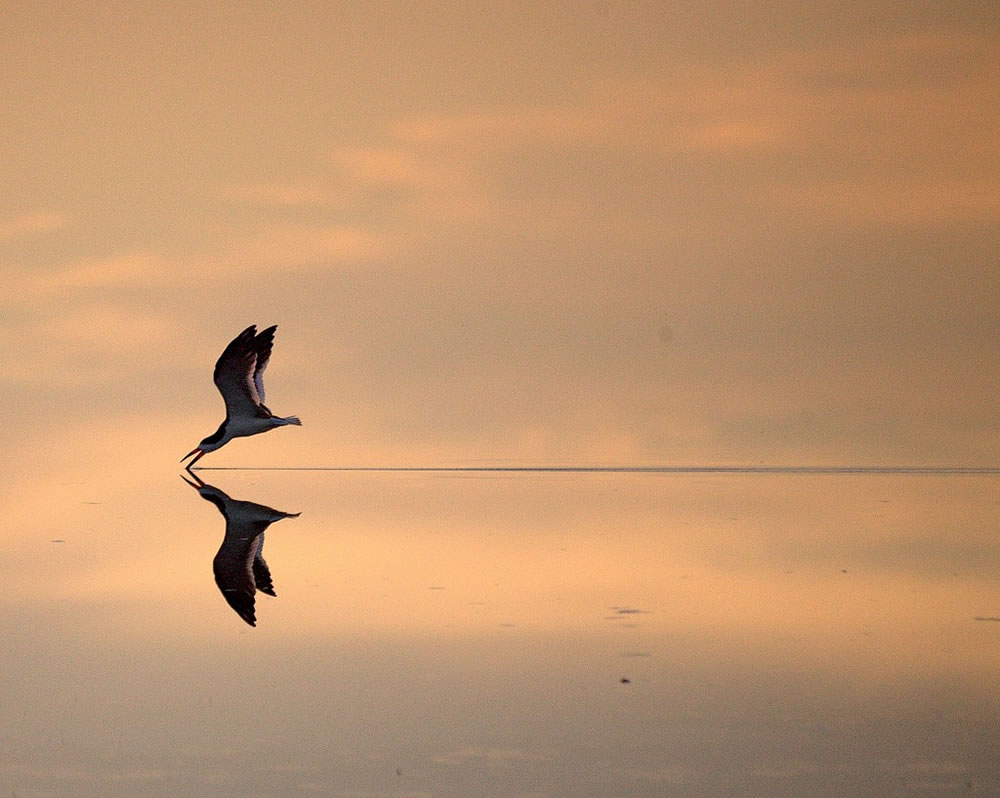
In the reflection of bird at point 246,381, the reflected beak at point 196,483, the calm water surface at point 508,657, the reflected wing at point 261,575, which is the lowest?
the calm water surface at point 508,657

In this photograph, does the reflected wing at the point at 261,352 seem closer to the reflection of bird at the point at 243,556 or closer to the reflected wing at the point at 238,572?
the reflection of bird at the point at 243,556

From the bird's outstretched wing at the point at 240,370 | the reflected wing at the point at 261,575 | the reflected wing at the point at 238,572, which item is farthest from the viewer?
the bird's outstretched wing at the point at 240,370

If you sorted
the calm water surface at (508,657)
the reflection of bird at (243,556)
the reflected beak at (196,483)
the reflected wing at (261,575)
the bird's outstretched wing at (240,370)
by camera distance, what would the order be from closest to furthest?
the calm water surface at (508,657) → the reflection of bird at (243,556) → the reflected wing at (261,575) → the bird's outstretched wing at (240,370) → the reflected beak at (196,483)

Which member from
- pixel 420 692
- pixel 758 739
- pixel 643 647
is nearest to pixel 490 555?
pixel 643 647

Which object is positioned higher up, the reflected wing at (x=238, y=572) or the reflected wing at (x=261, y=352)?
the reflected wing at (x=261, y=352)

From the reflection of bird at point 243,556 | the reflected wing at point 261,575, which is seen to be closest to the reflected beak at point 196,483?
the reflection of bird at point 243,556

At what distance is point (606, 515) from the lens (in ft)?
69.5

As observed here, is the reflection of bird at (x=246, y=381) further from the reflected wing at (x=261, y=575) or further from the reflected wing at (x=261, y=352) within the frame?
the reflected wing at (x=261, y=575)

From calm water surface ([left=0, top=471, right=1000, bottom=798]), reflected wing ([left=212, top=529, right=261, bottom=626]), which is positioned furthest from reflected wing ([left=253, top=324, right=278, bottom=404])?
reflected wing ([left=212, top=529, right=261, bottom=626])

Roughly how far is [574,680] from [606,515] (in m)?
9.76

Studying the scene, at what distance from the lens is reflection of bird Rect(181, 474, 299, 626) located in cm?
1467

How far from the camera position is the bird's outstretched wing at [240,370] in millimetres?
25562

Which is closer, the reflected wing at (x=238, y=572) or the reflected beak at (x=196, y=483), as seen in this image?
the reflected wing at (x=238, y=572)

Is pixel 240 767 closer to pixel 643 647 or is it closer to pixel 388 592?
pixel 643 647
